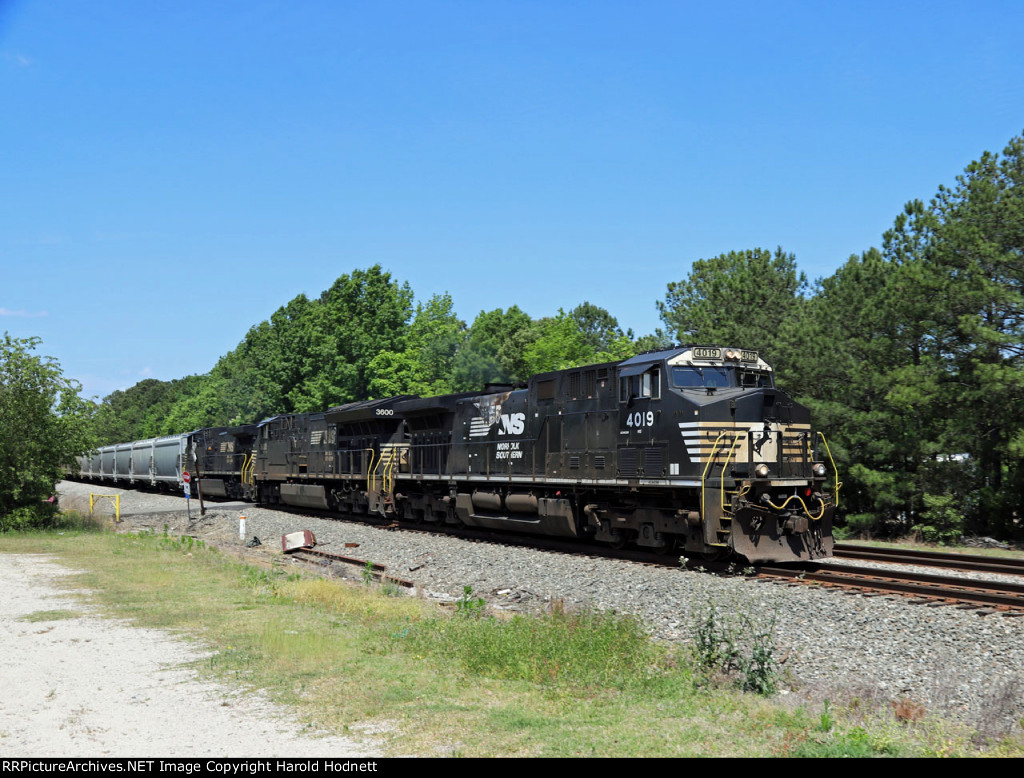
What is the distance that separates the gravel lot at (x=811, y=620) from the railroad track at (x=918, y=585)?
0.55 metres

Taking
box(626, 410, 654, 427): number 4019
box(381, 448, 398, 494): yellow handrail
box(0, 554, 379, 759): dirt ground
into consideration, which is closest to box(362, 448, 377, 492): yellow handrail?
box(381, 448, 398, 494): yellow handrail

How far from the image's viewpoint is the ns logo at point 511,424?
20.6m

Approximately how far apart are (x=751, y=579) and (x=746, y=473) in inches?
77.9

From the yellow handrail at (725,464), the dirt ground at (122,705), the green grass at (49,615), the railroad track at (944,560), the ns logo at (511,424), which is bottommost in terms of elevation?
the green grass at (49,615)

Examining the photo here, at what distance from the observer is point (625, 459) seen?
55.3ft

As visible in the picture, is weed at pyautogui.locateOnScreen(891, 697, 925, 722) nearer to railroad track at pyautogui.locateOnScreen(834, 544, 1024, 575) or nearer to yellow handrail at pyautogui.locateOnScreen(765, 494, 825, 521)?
yellow handrail at pyautogui.locateOnScreen(765, 494, 825, 521)

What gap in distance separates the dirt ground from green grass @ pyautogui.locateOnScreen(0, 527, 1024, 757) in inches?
13.8

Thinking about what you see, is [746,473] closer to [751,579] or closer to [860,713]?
[751,579]

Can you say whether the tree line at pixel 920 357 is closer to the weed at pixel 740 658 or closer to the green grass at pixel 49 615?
the weed at pixel 740 658

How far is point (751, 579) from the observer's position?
543 inches

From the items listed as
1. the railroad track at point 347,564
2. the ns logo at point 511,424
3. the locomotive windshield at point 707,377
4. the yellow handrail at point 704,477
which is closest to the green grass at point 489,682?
the railroad track at point 347,564

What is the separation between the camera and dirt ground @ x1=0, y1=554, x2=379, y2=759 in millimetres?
5973

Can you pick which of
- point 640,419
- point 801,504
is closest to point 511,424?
point 640,419
